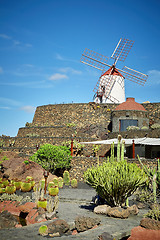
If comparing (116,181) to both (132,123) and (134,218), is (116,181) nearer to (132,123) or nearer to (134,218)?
(134,218)

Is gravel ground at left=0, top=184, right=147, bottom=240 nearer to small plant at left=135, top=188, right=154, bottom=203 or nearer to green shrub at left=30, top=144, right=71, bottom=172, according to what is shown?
small plant at left=135, top=188, right=154, bottom=203

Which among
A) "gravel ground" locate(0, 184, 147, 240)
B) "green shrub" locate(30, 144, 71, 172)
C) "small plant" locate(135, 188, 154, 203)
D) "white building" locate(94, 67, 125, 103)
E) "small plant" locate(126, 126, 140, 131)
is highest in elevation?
"white building" locate(94, 67, 125, 103)

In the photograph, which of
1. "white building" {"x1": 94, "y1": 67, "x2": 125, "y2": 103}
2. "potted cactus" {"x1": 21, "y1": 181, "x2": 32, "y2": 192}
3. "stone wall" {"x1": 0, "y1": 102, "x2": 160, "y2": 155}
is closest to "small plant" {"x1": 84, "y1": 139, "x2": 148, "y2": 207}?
"potted cactus" {"x1": 21, "y1": 181, "x2": 32, "y2": 192}

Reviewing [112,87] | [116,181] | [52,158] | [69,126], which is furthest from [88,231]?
[112,87]

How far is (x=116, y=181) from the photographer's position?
32.0 feet

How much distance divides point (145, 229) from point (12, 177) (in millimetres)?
13040

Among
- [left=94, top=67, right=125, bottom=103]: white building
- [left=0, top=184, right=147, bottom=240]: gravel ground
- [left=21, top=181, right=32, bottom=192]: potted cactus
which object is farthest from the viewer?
[left=94, top=67, right=125, bottom=103]: white building

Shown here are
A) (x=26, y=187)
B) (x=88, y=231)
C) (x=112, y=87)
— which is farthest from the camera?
(x=112, y=87)

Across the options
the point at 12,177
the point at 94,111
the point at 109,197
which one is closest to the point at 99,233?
the point at 109,197

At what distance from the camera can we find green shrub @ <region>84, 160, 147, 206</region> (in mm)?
9633

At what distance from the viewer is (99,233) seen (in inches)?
278

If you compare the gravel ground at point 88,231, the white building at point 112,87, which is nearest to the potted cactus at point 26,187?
the gravel ground at point 88,231

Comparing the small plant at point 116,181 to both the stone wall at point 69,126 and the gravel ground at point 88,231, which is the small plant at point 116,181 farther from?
the stone wall at point 69,126

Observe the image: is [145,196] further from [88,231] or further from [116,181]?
[88,231]
